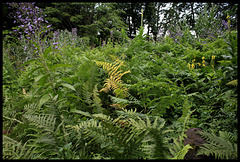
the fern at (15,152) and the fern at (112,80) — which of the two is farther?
the fern at (112,80)

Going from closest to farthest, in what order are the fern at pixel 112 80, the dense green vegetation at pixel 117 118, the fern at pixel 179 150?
1. the fern at pixel 179 150
2. the dense green vegetation at pixel 117 118
3. the fern at pixel 112 80

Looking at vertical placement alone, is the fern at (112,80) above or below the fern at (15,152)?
above

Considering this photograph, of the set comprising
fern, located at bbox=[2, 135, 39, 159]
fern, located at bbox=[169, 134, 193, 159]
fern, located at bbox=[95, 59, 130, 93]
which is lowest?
fern, located at bbox=[2, 135, 39, 159]

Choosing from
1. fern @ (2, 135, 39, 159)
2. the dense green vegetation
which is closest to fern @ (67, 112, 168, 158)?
the dense green vegetation

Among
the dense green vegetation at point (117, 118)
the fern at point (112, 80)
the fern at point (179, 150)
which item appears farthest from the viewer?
the fern at point (112, 80)

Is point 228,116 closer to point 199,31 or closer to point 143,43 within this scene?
point 143,43

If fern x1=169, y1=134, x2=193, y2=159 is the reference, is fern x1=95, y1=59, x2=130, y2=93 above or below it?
above

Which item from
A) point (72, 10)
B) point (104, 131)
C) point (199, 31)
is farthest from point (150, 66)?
point (72, 10)

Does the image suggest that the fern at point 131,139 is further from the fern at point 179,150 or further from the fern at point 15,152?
the fern at point 15,152

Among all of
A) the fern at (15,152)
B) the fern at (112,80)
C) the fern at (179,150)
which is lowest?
the fern at (15,152)

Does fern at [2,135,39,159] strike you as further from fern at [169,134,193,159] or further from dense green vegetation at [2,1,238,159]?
fern at [169,134,193,159]

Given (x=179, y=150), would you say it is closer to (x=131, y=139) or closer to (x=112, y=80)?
(x=131, y=139)

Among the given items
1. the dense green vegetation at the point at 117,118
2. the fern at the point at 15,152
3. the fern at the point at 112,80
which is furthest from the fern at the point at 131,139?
the fern at the point at 112,80

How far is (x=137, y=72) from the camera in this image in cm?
212
